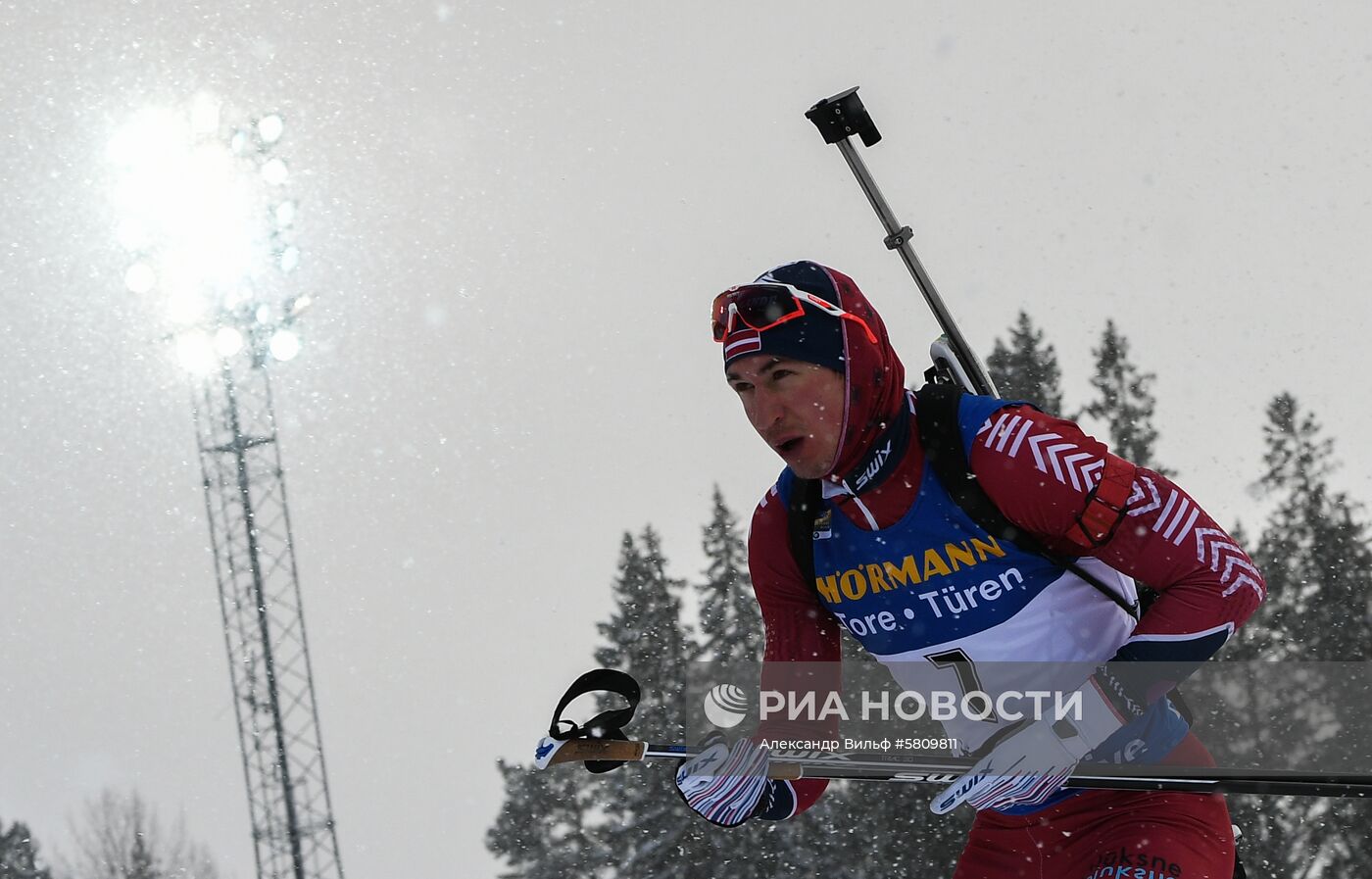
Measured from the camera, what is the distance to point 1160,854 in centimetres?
380

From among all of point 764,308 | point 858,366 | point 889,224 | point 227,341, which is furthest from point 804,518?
point 227,341

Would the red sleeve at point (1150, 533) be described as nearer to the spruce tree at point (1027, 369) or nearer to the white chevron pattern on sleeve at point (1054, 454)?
the white chevron pattern on sleeve at point (1054, 454)

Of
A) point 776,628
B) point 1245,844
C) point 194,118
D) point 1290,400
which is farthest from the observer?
point 1290,400

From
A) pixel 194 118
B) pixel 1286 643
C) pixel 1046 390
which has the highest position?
pixel 194 118

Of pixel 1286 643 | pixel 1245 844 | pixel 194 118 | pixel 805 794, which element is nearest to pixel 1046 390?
pixel 1286 643

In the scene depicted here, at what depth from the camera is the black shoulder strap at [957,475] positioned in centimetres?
387

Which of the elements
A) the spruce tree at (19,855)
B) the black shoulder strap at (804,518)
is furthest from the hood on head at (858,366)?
the spruce tree at (19,855)

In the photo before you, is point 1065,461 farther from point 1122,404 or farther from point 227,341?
point 1122,404

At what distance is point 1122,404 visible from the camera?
27.5 meters

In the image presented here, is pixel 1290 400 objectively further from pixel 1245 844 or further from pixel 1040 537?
pixel 1040 537

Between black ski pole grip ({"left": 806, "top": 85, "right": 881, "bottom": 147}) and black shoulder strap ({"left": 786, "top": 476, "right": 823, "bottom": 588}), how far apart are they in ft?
4.75

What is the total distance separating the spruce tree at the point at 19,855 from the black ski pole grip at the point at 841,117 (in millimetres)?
33581

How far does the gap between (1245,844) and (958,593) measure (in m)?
20.4

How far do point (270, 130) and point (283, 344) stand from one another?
298cm
